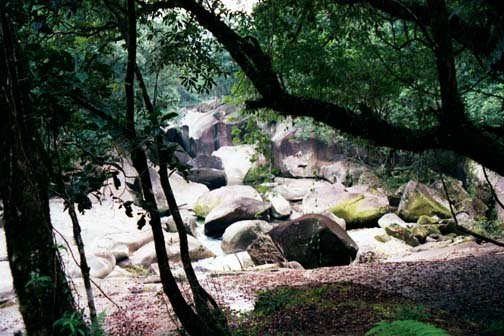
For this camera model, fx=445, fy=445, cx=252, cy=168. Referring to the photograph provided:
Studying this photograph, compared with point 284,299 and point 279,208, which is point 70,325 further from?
point 279,208

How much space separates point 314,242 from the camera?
940 cm

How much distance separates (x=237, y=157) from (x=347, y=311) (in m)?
21.6

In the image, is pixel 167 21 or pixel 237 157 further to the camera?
pixel 237 157

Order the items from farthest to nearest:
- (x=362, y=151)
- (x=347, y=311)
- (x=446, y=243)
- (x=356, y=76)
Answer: (x=362, y=151), (x=446, y=243), (x=356, y=76), (x=347, y=311)

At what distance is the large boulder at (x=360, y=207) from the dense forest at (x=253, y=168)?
6cm

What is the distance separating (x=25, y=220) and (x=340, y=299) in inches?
176

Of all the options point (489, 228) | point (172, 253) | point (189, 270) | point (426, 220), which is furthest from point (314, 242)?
point (426, 220)

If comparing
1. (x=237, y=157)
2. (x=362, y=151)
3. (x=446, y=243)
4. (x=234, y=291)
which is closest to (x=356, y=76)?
(x=234, y=291)

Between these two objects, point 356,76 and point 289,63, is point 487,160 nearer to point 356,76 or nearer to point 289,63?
point 289,63

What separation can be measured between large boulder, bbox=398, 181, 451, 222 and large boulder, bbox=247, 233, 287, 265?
6.52 metres

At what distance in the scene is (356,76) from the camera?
824cm

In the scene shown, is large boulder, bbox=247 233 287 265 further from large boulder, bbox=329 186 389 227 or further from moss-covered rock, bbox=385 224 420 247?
large boulder, bbox=329 186 389 227

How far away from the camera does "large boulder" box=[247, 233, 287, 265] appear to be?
391 inches

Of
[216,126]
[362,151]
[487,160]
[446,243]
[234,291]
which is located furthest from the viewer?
[216,126]
